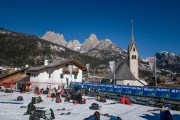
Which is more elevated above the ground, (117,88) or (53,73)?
(53,73)

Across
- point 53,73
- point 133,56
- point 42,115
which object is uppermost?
point 133,56

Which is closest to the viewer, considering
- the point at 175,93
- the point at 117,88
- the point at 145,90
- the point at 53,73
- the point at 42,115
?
the point at 42,115

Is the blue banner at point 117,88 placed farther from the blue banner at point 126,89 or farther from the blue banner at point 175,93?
the blue banner at point 175,93

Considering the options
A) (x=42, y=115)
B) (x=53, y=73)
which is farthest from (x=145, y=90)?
(x=53, y=73)

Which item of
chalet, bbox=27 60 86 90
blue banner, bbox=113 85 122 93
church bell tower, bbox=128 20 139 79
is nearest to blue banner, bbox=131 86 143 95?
blue banner, bbox=113 85 122 93

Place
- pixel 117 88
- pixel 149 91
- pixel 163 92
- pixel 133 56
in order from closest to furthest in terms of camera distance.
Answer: pixel 163 92 < pixel 149 91 < pixel 117 88 < pixel 133 56

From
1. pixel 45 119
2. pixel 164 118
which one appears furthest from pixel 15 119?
pixel 164 118

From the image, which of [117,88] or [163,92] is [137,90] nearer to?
[163,92]

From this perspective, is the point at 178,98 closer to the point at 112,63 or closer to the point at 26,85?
the point at 112,63

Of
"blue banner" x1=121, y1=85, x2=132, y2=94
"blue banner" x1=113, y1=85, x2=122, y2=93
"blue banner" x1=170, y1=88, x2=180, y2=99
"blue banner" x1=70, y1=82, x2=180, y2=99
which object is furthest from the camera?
"blue banner" x1=113, y1=85, x2=122, y2=93

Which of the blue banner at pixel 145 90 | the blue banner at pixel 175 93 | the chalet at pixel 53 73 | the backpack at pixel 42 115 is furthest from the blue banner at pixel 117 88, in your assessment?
the chalet at pixel 53 73

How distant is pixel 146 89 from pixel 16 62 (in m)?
140

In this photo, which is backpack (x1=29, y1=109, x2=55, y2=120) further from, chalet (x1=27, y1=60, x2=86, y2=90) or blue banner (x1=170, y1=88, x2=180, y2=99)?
chalet (x1=27, y1=60, x2=86, y2=90)

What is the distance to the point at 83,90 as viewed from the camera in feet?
155
